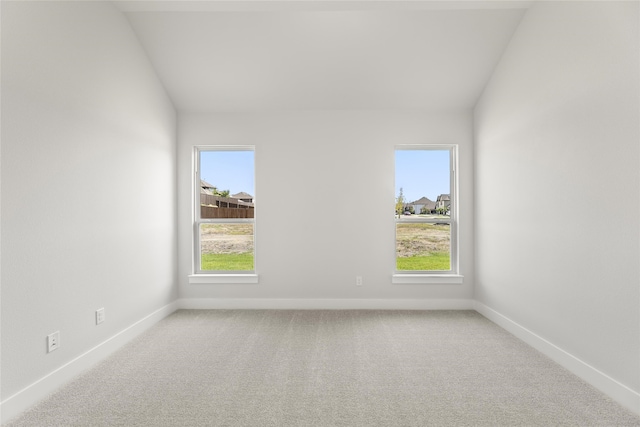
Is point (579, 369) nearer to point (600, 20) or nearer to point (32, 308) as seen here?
point (600, 20)

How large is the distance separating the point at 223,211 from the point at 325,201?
135cm

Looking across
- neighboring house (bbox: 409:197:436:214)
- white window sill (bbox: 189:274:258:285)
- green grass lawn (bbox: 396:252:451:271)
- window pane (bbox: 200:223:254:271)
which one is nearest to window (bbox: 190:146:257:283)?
window pane (bbox: 200:223:254:271)

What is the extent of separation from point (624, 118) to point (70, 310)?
3.97 m

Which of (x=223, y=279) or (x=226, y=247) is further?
(x=226, y=247)

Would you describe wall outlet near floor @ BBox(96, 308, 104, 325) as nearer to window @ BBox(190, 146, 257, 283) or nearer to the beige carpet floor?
the beige carpet floor

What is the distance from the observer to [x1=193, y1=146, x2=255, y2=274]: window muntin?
15.3 ft

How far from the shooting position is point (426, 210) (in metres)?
4.63

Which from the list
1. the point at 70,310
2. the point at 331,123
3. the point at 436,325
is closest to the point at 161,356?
the point at 70,310

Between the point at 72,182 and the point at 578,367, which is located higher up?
the point at 72,182

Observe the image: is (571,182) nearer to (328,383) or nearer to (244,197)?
(328,383)

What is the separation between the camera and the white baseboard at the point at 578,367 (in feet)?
7.20

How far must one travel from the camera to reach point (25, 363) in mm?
2213

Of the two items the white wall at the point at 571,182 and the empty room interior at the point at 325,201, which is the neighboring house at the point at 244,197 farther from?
the white wall at the point at 571,182

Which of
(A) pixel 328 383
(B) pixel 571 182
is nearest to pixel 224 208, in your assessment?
(A) pixel 328 383
